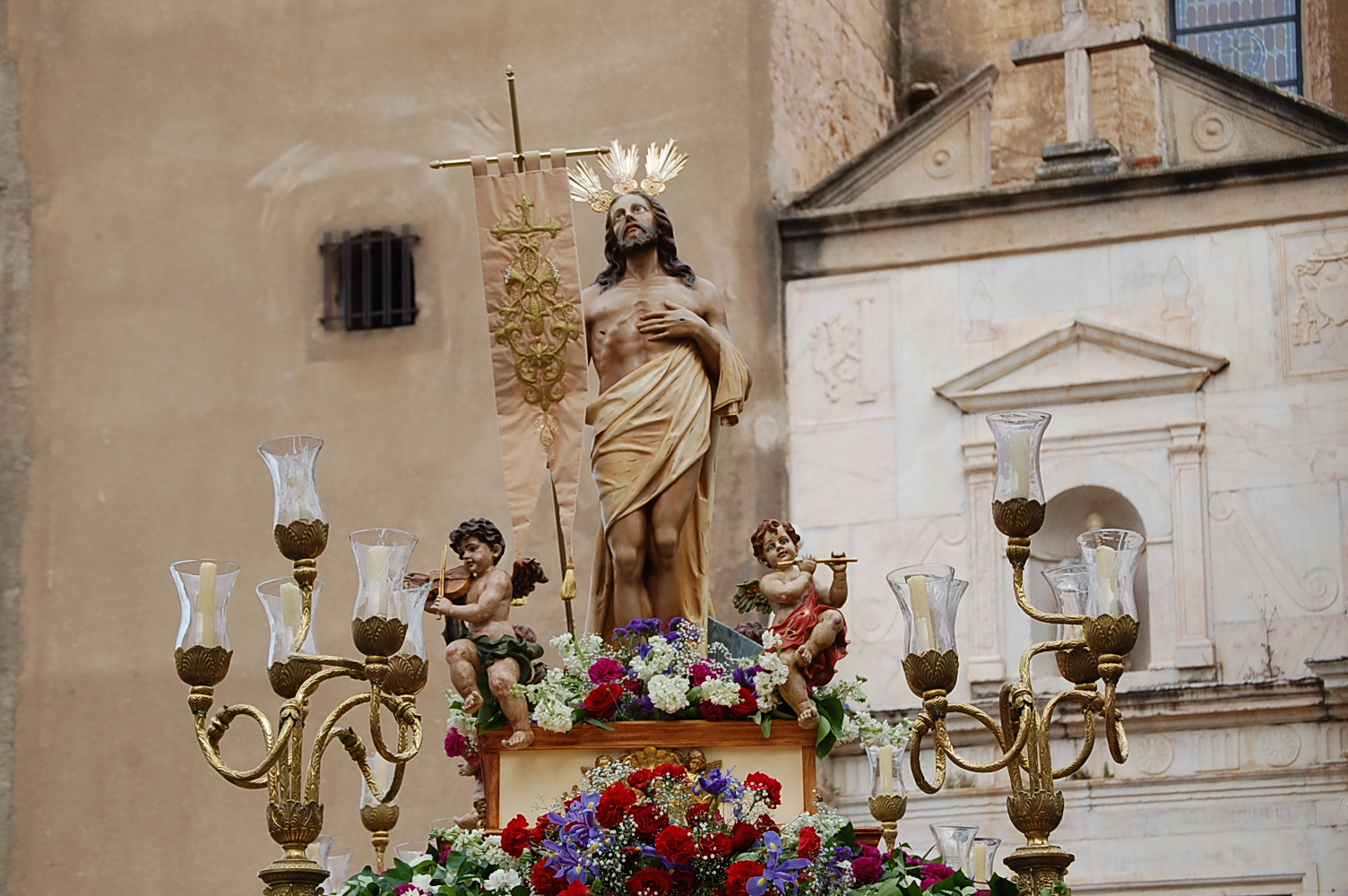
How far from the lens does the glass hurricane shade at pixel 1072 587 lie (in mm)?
8039

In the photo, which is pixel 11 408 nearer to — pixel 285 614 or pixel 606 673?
pixel 285 614

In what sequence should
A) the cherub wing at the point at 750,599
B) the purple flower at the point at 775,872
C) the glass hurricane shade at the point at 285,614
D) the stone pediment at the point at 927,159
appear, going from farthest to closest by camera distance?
1. the stone pediment at the point at 927,159
2. the cherub wing at the point at 750,599
3. the glass hurricane shade at the point at 285,614
4. the purple flower at the point at 775,872

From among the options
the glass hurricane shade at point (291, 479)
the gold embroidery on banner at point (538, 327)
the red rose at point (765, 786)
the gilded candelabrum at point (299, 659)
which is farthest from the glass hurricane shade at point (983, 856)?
the glass hurricane shade at point (291, 479)

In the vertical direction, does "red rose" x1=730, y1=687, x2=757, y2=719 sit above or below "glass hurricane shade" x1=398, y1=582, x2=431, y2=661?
below

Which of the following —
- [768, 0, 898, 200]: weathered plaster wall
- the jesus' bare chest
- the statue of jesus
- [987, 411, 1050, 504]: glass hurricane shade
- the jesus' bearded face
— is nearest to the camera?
[987, 411, 1050, 504]: glass hurricane shade

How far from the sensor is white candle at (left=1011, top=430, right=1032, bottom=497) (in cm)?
802

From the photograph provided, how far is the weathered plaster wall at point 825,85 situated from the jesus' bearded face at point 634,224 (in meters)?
5.21

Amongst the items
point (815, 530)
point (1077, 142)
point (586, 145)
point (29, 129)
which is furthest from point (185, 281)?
point (1077, 142)

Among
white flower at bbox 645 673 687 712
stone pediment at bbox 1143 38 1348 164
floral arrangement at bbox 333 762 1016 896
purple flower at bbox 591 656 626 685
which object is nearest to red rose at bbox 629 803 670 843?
floral arrangement at bbox 333 762 1016 896

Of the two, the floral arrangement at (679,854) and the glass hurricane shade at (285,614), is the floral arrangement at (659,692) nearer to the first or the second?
the floral arrangement at (679,854)

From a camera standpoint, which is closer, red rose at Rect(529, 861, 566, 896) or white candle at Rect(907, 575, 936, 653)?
red rose at Rect(529, 861, 566, 896)

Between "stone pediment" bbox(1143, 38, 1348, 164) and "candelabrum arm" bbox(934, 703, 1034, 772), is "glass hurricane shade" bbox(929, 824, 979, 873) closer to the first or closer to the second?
"candelabrum arm" bbox(934, 703, 1034, 772)

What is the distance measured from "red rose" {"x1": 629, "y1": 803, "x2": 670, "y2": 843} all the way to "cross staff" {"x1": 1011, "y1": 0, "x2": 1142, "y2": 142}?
7359mm

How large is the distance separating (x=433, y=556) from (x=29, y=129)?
12.4 ft
